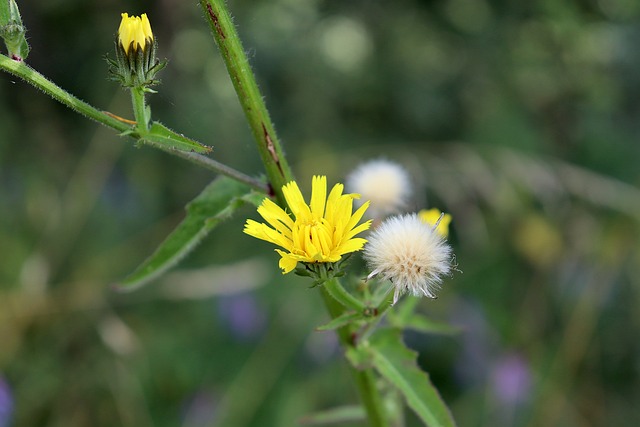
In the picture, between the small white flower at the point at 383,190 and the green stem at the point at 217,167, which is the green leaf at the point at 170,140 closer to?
the green stem at the point at 217,167

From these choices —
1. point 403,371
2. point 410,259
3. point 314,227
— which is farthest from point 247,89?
point 403,371

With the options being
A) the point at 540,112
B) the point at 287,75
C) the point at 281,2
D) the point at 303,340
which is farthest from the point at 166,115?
the point at 540,112

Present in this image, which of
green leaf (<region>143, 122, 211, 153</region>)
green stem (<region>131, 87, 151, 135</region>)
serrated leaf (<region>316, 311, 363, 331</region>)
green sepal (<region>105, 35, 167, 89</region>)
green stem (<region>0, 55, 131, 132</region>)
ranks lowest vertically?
serrated leaf (<region>316, 311, 363, 331</region>)

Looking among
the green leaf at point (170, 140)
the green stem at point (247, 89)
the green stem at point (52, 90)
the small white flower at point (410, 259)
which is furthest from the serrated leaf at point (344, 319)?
the green stem at point (52, 90)

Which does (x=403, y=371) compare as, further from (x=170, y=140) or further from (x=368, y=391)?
(x=170, y=140)

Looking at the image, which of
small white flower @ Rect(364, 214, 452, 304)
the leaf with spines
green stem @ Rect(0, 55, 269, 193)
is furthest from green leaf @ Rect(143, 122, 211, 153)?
the leaf with spines

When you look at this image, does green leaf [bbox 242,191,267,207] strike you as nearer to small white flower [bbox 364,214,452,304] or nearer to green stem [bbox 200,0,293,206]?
green stem [bbox 200,0,293,206]
